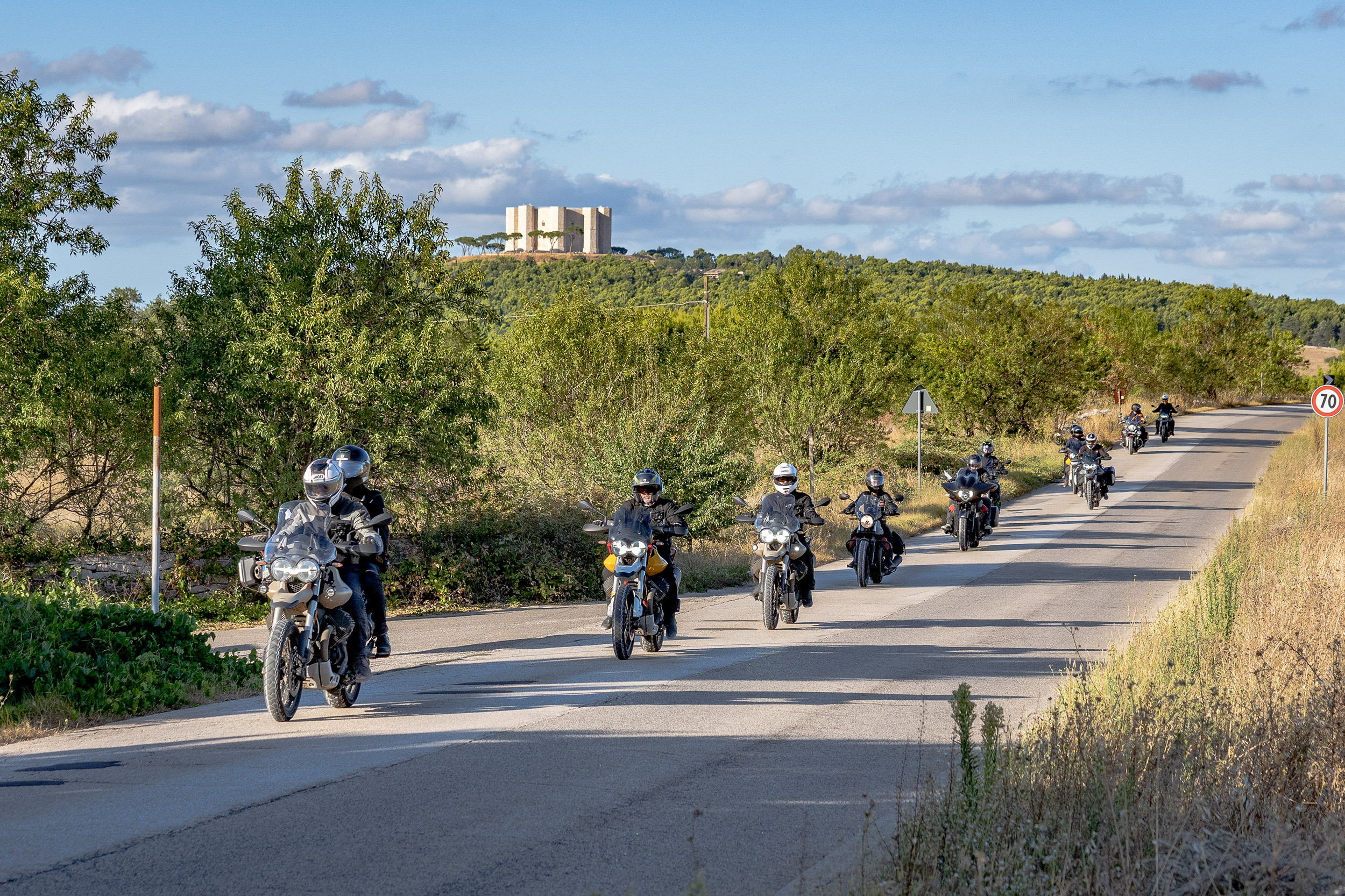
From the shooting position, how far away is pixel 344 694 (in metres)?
9.12

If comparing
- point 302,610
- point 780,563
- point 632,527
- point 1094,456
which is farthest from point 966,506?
point 302,610

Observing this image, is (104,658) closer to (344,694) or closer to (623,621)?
(344,694)

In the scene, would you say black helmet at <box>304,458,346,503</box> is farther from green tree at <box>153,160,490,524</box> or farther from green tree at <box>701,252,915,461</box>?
green tree at <box>701,252,915,461</box>

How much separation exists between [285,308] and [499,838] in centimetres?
1335

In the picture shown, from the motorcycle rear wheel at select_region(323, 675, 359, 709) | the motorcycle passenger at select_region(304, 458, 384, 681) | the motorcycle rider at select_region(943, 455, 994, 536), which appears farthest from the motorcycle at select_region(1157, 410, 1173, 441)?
the motorcycle rear wheel at select_region(323, 675, 359, 709)

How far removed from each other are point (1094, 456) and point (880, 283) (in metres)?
20.7

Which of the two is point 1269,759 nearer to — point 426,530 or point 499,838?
point 499,838

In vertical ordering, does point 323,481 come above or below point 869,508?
above

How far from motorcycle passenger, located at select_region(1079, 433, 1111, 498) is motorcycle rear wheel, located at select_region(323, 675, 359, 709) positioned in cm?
2774

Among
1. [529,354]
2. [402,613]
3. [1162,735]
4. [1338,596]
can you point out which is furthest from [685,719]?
[529,354]

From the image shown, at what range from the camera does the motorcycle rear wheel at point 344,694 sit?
9.09 metres

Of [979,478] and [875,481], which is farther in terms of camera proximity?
[979,478]

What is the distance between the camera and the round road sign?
84.8 ft

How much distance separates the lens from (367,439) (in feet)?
59.8
